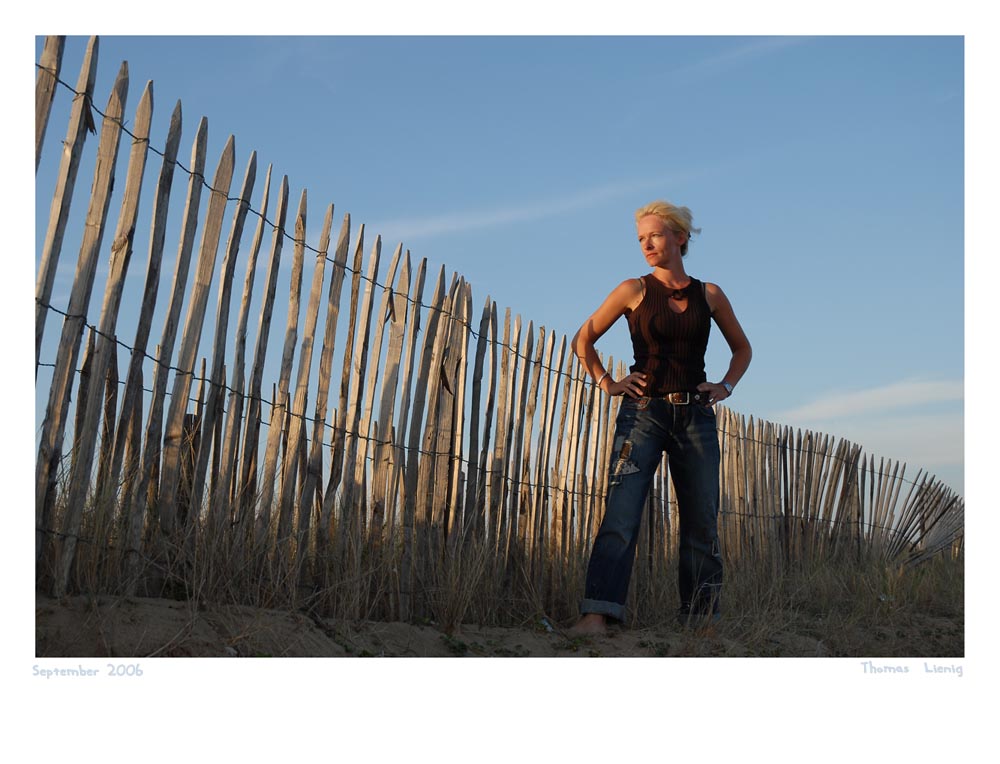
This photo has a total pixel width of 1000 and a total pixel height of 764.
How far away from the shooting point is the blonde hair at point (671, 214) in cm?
407

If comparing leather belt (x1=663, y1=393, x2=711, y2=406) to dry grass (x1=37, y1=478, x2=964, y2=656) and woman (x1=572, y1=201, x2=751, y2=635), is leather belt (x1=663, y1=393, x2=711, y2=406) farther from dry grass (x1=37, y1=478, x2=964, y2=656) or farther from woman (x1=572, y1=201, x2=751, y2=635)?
dry grass (x1=37, y1=478, x2=964, y2=656)

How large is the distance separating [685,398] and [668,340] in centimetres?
25

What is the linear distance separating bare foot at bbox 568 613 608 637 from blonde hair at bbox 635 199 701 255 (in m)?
1.68

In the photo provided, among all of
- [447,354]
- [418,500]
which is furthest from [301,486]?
[447,354]

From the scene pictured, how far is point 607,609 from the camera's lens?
3.88 metres

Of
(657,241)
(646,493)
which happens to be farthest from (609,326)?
(646,493)

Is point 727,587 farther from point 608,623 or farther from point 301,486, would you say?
point 301,486

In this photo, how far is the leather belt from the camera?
3979mm

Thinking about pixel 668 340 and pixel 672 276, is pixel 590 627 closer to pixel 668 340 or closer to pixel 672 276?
pixel 668 340

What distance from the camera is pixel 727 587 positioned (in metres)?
5.33

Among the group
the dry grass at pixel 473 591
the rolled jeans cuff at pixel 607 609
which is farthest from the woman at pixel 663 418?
the dry grass at pixel 473 591

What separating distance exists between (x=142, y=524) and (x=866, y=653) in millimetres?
3095
